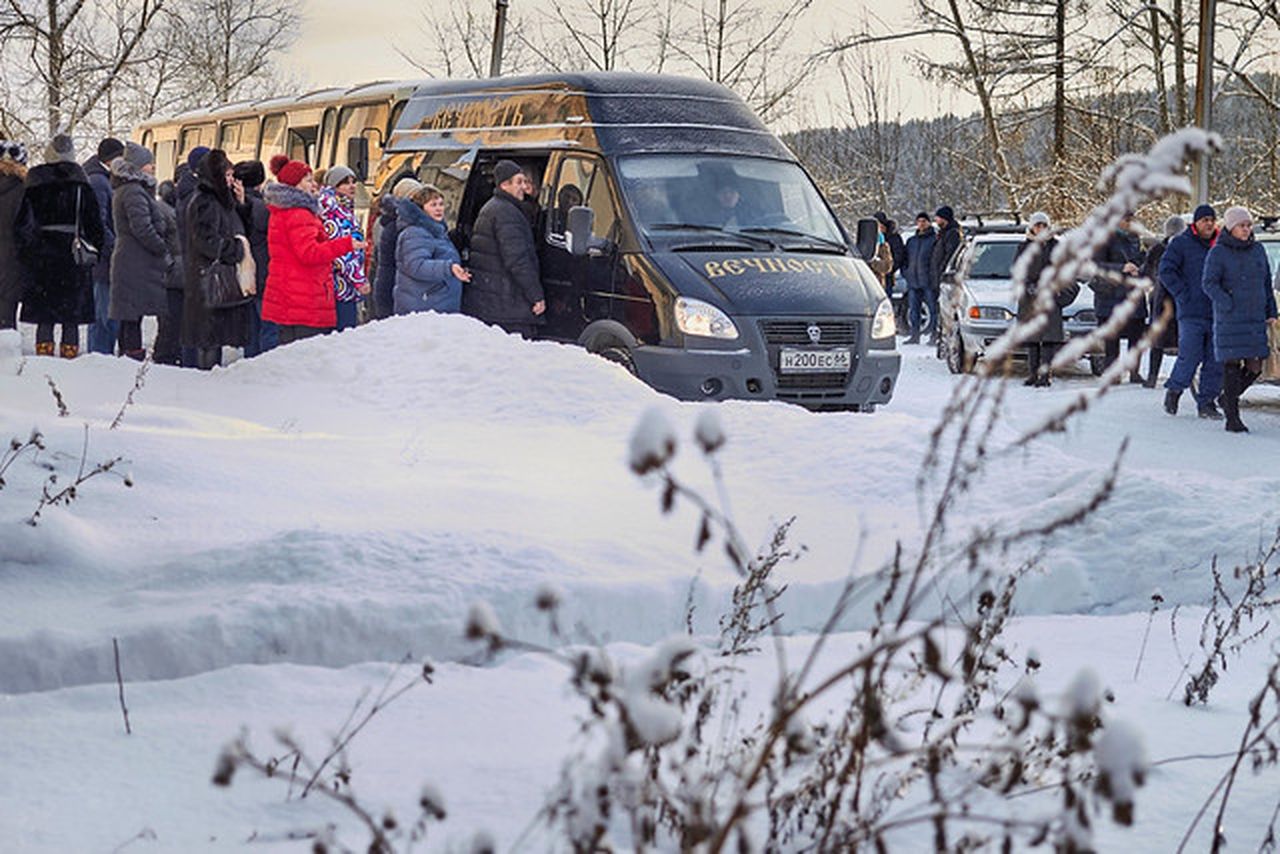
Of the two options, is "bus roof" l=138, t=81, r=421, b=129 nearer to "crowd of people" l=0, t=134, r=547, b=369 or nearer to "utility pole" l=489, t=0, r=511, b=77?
"crowd of people" l=0, t=134, r=547, b=369

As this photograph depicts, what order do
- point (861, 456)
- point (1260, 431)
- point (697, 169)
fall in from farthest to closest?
point (1260, 431)
point (697, 169)
point (861, 456)

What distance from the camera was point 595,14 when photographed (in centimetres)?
3978

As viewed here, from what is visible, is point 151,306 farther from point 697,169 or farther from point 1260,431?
point 1260,431

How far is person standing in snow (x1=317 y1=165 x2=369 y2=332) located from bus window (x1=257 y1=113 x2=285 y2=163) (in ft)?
26.7

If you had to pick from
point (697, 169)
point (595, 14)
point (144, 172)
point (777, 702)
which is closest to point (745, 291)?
point (697, 169)

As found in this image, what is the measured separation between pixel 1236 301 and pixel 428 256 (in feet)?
20.1

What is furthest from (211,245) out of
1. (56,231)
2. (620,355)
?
(620,355)

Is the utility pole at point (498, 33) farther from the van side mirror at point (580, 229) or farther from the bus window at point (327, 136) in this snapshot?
the van side mirror at point (580, 229)

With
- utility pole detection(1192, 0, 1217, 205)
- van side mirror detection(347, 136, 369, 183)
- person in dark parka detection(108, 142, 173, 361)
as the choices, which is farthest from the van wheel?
utility pole detection(1192, 0, 1217, 205)

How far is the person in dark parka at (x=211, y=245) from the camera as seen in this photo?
11188 millimetres

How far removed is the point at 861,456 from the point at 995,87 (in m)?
26.1

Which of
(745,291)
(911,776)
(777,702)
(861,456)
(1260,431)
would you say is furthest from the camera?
(1260,431)

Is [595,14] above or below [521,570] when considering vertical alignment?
above

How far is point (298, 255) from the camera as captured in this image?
11.5 meters
